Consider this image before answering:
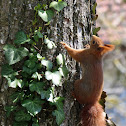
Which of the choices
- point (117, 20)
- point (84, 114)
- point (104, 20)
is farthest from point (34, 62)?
point (117, 20)

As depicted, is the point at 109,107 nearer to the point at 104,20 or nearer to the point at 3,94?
the point at 104,20

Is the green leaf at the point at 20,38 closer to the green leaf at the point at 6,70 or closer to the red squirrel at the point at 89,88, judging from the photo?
the green leaf at the point at 6,70

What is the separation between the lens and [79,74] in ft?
5.38

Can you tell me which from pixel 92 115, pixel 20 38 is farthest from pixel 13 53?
pixel 92 115

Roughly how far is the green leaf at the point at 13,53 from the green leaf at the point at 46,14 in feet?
0.80

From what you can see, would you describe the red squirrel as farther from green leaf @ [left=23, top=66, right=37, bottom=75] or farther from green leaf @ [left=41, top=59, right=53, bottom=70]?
green leaf @ [left=23, top=66, right=37, bottom=75]

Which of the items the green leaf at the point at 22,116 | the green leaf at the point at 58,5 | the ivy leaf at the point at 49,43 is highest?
the green leaf at the point at 58,5

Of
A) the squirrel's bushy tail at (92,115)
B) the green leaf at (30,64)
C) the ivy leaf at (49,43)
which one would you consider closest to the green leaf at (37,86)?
the green leaf at (30,64)

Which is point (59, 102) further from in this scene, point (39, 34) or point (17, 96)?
point (39, 34)

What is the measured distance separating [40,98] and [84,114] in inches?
15.2

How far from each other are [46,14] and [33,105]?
23.8 inches

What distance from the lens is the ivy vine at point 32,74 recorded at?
131 centimetres

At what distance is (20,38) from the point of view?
4.39 feet

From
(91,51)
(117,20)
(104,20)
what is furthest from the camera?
(117,20)
